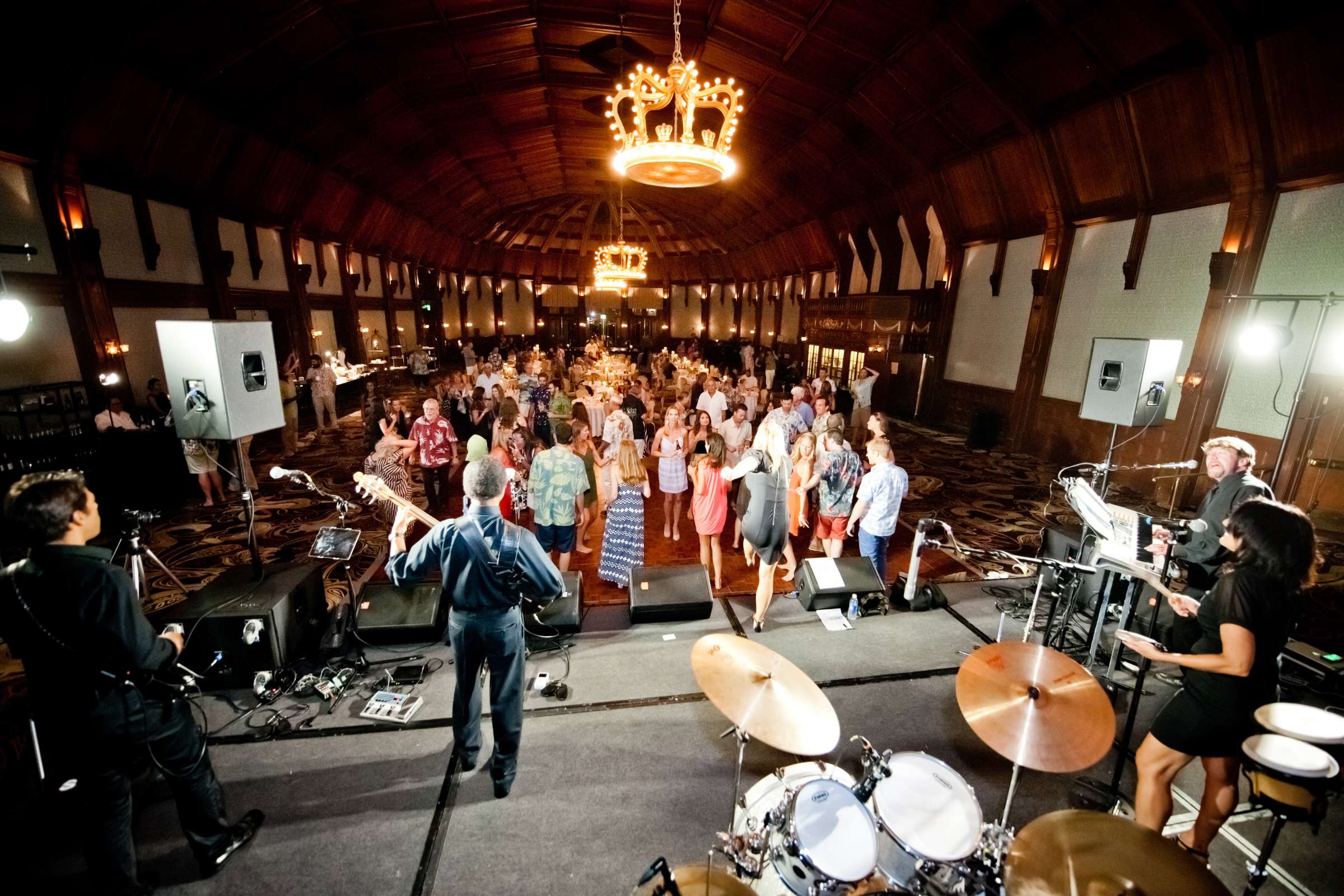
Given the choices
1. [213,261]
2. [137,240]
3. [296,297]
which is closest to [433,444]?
[137,240]

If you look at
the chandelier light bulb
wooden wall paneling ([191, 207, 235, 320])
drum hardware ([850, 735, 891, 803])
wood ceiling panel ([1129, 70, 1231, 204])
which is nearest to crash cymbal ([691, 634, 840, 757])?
drum hardware ([850, 735, 891, 803])

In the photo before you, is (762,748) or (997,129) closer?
(762,748)

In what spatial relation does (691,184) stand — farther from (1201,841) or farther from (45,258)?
(45,258)

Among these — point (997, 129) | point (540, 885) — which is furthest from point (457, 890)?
point (997, 129)

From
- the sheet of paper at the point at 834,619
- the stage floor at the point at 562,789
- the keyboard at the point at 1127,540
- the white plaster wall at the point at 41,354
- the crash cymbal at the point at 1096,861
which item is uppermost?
the white plaster wall at the point at 41,354

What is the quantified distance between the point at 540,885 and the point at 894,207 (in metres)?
14.6

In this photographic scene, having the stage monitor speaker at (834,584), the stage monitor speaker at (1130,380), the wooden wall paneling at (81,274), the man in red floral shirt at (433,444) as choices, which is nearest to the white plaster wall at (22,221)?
the wooden wall paneling at (81,274)

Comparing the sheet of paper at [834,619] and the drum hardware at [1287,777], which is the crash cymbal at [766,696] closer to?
the drum hardware at [1287,777]

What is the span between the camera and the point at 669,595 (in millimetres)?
4219

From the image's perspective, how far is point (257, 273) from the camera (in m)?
11.4

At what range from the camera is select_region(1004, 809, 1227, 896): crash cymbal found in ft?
Result: 4.69

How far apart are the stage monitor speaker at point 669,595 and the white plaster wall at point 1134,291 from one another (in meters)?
6.53

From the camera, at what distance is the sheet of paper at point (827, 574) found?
4430mm

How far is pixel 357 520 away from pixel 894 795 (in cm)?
644
